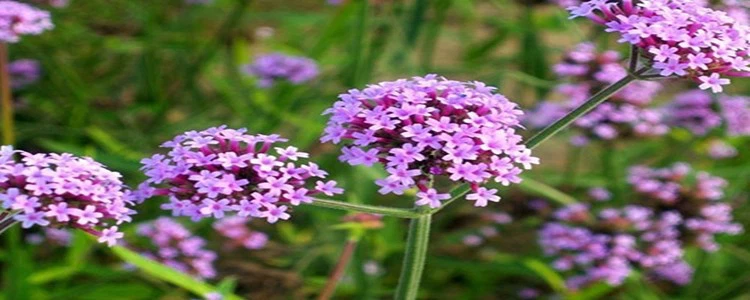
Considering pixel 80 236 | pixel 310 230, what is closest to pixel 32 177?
pixel 80 236

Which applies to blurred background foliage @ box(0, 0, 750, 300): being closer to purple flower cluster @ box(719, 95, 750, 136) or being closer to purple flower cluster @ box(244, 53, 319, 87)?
purple flower cluster @ box(244, 53, 319, 87)

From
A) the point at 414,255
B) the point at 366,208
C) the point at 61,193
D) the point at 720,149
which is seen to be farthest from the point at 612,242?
the point at 61,193

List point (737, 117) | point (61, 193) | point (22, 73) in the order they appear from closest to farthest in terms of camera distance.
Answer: point (61, 193) < point (737, 117) < point (22, 73)

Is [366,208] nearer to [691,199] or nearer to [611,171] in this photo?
[691,199]

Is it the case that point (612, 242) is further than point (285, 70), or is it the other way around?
point (285, 70)

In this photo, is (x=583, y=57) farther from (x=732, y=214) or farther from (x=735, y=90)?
(x=735, y=90)

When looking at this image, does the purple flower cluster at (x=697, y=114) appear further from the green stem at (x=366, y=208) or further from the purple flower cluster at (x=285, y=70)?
the green stem at (x=366, y=208)

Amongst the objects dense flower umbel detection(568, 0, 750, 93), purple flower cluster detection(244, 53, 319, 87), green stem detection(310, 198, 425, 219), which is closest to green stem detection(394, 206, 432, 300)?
green stem detection(310, 198, 425, 219)
